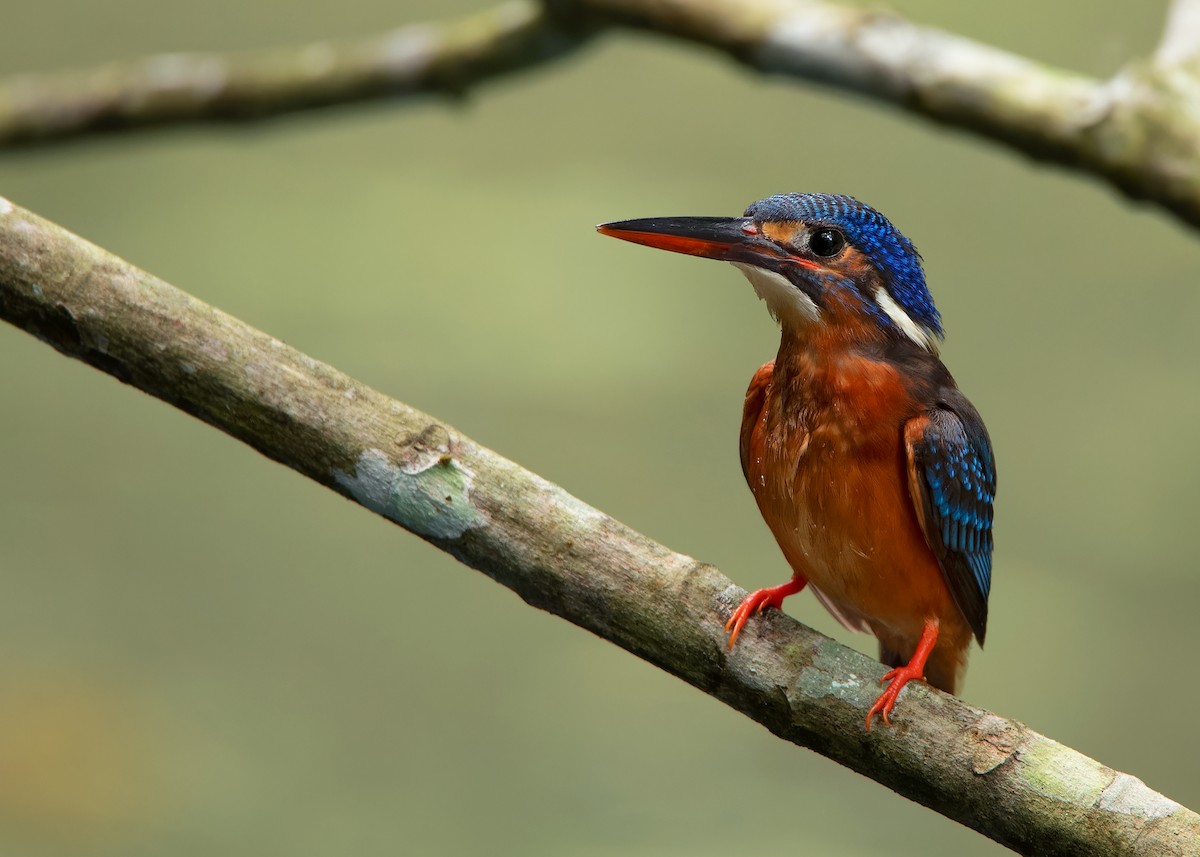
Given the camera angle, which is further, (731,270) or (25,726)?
(731,270)

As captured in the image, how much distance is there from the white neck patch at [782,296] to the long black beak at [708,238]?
0.05ft

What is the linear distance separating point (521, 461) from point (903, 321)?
2271mm

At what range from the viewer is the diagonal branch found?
1.15 metres

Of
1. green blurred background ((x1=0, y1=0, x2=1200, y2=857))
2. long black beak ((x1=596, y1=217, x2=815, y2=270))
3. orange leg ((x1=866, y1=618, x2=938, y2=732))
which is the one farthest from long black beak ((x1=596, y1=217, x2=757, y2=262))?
green blurred background ((x1=0, y1=0, x2=1200, y2=857))

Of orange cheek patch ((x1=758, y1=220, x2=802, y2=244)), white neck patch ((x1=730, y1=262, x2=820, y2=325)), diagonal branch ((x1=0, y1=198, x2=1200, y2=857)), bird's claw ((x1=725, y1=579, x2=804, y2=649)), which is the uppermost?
orange cheek patch ((x1=758, y1=220, x2=802, y2=244))

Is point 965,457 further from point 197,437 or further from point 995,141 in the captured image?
point 197,437

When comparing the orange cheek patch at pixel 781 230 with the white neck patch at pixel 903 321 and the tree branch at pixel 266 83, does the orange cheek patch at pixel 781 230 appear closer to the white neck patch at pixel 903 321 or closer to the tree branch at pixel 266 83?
the white neck patch at pixel 903 321

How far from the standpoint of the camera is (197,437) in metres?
3.90

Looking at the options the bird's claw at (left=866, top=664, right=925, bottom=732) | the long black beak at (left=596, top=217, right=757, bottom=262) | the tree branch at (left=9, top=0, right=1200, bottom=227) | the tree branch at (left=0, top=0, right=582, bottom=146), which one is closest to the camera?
the bird's claw at (left=866, top=664, right=925, bottom=732)

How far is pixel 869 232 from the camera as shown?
134 centimetres

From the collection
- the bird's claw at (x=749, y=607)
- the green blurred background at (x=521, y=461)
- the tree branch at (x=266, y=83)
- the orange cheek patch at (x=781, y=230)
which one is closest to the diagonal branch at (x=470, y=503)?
the bird's claw at (x=749, y=607)

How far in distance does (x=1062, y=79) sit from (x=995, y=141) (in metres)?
0.13

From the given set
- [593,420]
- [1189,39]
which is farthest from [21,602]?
[1189,39]

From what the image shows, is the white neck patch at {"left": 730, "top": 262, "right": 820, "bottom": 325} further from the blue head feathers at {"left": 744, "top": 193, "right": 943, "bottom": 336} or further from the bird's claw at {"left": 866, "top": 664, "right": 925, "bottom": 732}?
the bird's claw at {"left": 866, "top": 664, "right": 925, "bottom": 732}
